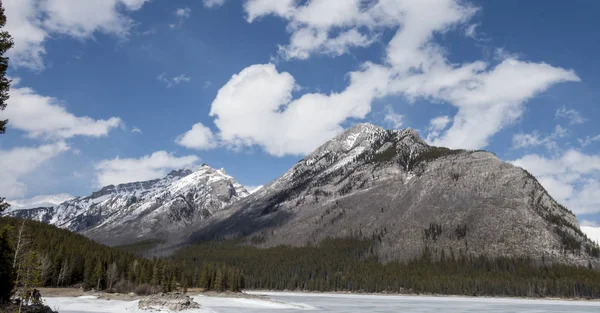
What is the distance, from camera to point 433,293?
189 meters

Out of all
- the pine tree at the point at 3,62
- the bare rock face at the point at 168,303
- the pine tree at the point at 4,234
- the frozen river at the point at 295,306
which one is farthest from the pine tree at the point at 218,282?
the pine tree at the point at 3,62

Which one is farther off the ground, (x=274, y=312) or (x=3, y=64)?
(x=3, y=64)

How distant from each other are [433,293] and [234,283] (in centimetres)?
8915

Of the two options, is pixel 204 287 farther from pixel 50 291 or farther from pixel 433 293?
pixel 433 293

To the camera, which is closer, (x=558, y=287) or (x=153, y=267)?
(x=153, y=267)

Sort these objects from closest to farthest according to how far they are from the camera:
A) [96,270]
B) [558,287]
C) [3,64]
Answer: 1. [3,64]
2. [96,270]
3. [558,287]

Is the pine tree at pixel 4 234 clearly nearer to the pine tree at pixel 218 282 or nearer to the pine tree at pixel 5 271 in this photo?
the pine tree at pixel 5 271


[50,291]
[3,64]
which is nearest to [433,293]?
[50,291]

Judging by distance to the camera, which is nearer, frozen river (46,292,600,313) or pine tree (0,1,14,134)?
pine tree (0,1,14,134)

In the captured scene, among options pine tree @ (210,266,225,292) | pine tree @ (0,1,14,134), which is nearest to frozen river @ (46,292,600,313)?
pine tree @ (210,266,225,292)

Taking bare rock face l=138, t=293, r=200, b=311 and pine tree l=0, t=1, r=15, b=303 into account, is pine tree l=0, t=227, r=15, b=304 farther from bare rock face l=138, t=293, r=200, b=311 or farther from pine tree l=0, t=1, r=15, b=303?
bare rock face l=138, t=293, r=200, b=311

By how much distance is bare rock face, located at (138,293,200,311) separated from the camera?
247 ft

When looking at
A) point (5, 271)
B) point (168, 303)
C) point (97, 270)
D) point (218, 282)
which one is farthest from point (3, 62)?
point (218, 282)

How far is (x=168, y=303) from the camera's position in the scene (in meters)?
76.4
